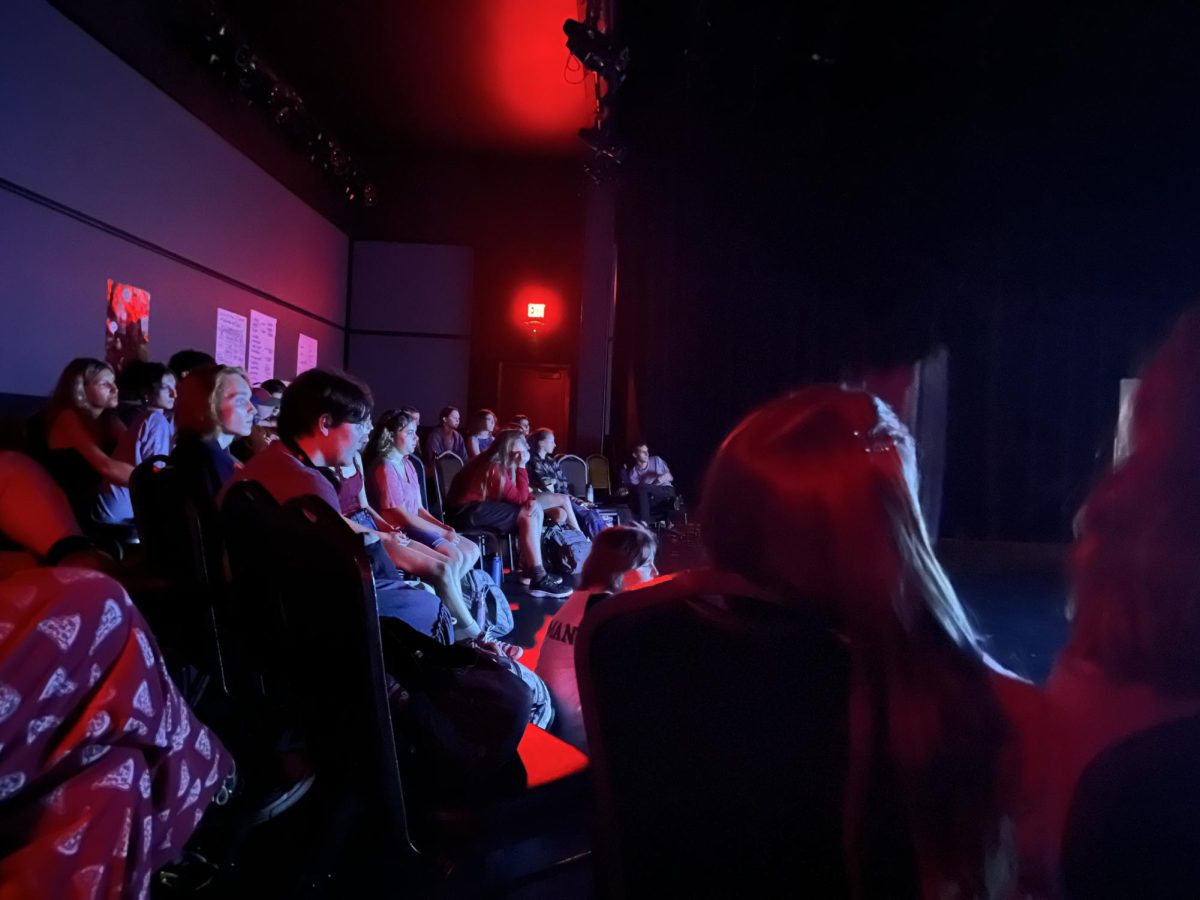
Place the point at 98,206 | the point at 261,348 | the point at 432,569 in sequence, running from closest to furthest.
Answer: the point at 432,569 → the point at 98,206 → the point at 261,348

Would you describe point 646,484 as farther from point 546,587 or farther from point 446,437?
point 546,587

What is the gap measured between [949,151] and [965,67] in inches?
30.1

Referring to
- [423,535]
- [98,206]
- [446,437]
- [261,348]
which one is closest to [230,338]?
[261,348]

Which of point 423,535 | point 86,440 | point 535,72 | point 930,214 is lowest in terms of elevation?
point 423,535

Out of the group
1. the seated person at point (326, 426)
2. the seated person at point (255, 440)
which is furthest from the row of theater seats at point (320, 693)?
the seated person at point (255, 440)

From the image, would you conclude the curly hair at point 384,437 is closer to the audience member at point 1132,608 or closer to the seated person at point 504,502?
the seated person at point 504,502

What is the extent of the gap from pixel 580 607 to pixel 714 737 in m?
1.51

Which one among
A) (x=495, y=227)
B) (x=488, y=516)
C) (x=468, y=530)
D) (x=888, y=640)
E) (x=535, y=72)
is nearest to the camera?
(x=888, y=640)

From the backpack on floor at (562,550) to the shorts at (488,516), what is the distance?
0.49 meters

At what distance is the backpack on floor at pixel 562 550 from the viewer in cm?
584

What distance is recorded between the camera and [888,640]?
746 millimetres

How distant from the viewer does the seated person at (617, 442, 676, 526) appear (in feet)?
25.5

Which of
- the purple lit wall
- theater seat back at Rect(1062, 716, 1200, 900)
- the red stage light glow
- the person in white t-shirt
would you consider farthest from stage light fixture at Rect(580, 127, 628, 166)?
theater seat back at Rect(1062, 716, 1200, 900)

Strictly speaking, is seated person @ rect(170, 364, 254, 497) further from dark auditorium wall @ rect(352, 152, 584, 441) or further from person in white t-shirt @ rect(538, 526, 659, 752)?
dark auditorium wall @ rect(352, 152, 584, 441)
